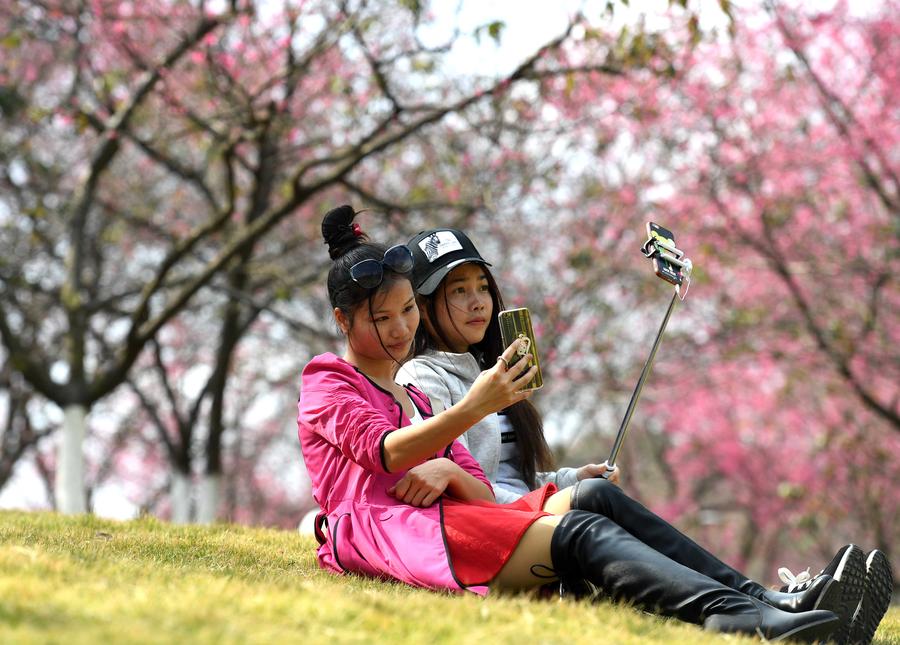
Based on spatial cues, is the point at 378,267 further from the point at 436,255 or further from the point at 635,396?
the point at 635,396

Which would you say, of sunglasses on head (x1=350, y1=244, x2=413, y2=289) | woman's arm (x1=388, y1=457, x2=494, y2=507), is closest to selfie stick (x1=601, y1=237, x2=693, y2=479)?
woman's arm (x1=388, y1=457, x2=494, y2=507)

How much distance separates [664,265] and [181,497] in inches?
293

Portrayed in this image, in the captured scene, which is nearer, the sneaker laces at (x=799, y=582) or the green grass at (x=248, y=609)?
the green grass at (x=248, y=609)

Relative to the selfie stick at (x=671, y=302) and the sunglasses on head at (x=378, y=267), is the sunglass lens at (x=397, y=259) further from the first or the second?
the selfie stick at (x=671, y=302)

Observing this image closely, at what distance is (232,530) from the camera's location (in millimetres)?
4238

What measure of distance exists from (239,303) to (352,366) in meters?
5.99

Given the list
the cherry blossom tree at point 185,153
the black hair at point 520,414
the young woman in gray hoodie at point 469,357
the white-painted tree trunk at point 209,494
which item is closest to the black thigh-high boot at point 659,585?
the young woman in gray hoodie at point 469,357

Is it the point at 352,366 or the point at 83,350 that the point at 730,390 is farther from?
the point at 352,366

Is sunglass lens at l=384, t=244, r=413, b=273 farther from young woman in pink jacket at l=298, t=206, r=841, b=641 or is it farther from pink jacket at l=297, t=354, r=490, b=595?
pink jacket at l=297, t=354, r=490, b=595

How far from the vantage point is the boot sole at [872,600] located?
2.58 meters

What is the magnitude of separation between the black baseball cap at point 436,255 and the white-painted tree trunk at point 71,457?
16.0 ft

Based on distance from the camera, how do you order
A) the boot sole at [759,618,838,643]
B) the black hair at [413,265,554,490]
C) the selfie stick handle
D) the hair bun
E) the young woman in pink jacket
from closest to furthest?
the boot sole at [759,618,838,643], the young woman in pink jacket, the hair bun, the selfie stick handle, the black hair at [413,265,554,490]

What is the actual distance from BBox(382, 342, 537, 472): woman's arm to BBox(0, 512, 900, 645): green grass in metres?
0.34

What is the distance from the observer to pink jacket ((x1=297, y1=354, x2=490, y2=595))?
266cm
